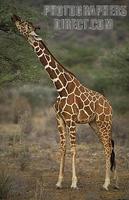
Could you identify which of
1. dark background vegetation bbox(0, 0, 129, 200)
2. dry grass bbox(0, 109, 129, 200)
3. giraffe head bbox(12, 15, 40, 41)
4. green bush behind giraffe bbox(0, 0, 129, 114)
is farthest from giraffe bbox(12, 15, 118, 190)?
green bush behind giraffe bbox(0, 0, 129, 114)

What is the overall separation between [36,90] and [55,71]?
20.2 metres

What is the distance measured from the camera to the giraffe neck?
11539 millimetres

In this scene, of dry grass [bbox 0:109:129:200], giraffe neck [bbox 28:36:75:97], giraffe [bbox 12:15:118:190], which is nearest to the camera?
dry grass [bbox 0:109:129:200]

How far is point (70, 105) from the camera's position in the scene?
11406 millimetres

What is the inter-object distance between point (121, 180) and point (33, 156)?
426cm

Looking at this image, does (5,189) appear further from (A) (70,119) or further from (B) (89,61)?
(B) (89,61)

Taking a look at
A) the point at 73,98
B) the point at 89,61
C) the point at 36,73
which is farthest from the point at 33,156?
the point at 89,61

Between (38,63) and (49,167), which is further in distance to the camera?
(49,167)

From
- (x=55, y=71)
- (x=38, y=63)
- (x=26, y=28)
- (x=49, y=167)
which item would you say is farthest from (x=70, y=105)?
(x=49, y=167)

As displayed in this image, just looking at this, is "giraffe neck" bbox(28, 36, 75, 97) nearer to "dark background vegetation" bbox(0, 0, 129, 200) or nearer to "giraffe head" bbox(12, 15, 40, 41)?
"giraffe head" bbox(12, 15, 40, 41)

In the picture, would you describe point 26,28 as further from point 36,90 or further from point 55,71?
point 36,90

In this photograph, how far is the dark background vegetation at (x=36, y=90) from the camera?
1303 cm

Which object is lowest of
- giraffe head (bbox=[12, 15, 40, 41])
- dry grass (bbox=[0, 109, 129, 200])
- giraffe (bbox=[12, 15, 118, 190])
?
dry grass (bbox=[0, 109, 129, 200])

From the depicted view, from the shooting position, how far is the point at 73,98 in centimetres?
1150
